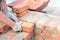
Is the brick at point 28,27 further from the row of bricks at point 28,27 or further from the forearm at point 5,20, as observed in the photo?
the forearm at point 5,20

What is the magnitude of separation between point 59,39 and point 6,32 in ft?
1.75

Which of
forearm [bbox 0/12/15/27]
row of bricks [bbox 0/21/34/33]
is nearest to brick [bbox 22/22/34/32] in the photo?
row of bricks [bbox 0/21/34/33]

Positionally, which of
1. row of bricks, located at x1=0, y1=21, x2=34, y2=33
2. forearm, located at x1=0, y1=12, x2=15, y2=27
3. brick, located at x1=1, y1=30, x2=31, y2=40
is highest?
forearm, located at x1=0, y1=12, x2=15, y2=27

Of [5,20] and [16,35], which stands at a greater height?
[5,20]

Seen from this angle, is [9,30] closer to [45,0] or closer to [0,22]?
[0,22]

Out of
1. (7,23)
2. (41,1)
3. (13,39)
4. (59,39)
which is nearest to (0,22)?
(7,23)

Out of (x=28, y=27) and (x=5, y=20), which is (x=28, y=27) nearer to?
(x=28, y=27)

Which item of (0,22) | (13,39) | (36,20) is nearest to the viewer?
(13,39)

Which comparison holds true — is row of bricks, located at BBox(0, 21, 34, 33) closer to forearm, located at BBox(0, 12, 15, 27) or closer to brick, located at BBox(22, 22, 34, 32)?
brick, located at BBox(22, 22, 34, 32)

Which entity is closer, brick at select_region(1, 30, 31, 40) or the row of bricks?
brick at select_region(1, 30, 31, 40)

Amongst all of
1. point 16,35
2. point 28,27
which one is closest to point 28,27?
point 28,27

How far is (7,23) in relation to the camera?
4.09 feet

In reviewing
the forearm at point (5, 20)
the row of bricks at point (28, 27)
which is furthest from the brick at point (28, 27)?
the forearm at point (5, 20)

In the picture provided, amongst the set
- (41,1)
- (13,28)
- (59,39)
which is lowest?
(59,39)
